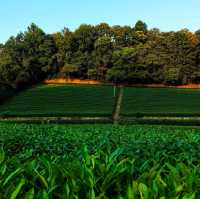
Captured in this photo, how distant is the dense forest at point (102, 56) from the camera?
9025cm

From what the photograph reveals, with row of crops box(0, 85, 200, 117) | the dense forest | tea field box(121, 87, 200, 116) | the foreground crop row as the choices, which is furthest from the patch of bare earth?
the foreground crop row

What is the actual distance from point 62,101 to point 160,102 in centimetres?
1413

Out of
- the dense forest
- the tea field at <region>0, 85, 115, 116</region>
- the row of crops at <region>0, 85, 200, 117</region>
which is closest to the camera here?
the row of crops at <region>0, 85, 200, 117</region>

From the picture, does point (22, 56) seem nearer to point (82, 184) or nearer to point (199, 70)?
point (199, 70)

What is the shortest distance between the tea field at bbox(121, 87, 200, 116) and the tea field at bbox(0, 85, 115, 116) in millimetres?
2740

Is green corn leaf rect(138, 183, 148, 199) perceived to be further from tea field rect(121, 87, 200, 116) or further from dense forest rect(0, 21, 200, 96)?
dense forest rect(0, 21, 200, 96)

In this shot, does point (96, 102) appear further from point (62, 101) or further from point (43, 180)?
point (43, 180)

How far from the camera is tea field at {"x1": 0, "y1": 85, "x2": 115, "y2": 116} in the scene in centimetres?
5662

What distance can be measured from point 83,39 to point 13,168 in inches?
3814

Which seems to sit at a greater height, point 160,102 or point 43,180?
point 43,180

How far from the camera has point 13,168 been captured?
15.6 feet

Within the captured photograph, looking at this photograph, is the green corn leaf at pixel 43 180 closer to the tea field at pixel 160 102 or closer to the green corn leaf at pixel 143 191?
the green corn leaf at pixel 143 191

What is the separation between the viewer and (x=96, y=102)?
69.5 metres

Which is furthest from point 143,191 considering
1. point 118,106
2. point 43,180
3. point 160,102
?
point 160,102
